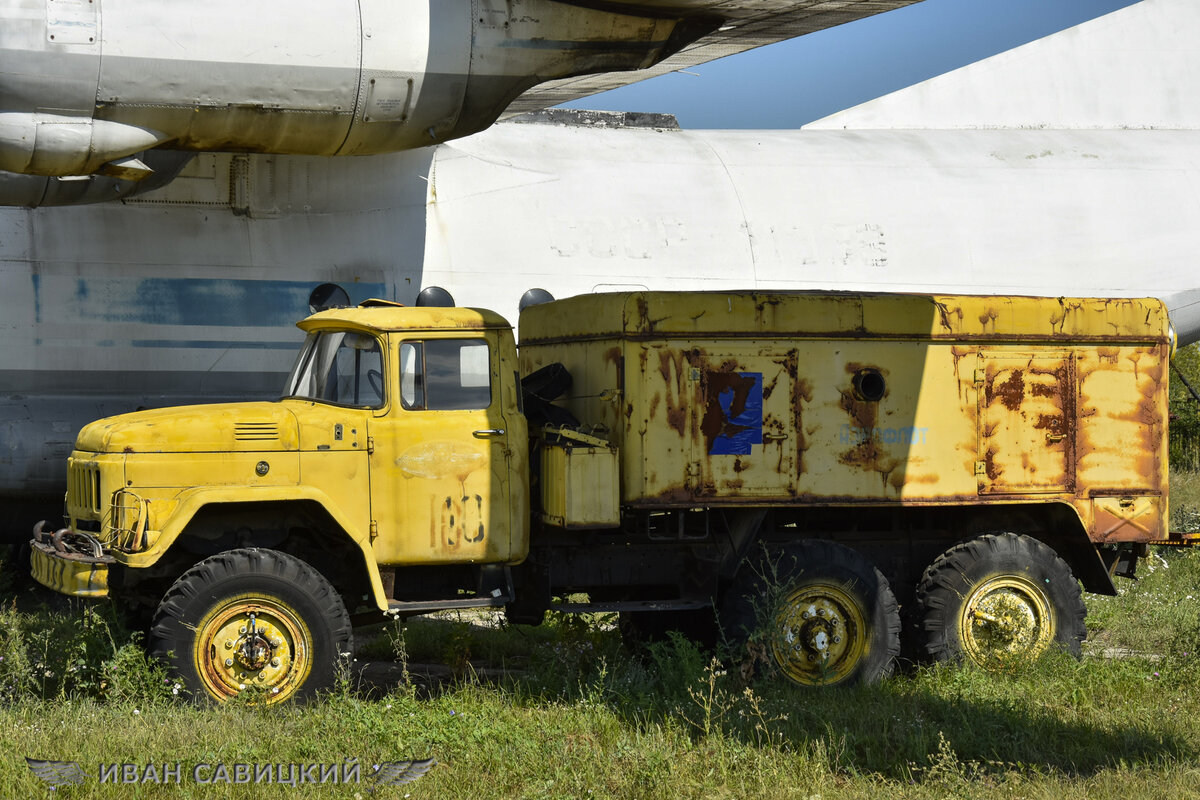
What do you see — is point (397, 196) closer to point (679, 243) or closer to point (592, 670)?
point (679, 243)

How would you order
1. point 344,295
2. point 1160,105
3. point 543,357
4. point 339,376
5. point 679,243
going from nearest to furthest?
point 339,376 → point 543,357 → point 344,295 → point 679,243 → point 1160,105

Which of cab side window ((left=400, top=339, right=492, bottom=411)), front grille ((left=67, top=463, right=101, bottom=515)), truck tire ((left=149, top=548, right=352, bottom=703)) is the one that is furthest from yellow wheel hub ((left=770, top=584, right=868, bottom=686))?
front grille ((left=67, top=463, right=101, bottom=515))

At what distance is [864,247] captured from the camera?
11.5 meters

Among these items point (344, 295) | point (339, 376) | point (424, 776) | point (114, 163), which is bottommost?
point (424, 776)

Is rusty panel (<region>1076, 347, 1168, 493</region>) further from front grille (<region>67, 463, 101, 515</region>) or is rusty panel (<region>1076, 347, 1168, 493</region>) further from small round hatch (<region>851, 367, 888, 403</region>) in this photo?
front grille (<region>67, 463, 101, 515</region>)

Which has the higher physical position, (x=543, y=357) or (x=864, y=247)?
(x=864, y=247)

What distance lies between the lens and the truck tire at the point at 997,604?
8086mm

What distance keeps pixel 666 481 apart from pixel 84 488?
11.6 feet

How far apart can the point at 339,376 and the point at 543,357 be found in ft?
6.47

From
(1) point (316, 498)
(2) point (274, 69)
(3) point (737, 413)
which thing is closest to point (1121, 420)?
(3) point (737, 413)

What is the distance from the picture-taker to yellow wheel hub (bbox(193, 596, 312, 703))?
21.9 feet

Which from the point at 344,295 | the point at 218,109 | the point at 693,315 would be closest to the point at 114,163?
the point at 218,109

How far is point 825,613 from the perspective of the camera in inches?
307

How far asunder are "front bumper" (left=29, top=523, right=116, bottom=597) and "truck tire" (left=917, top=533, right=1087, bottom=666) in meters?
5.18
